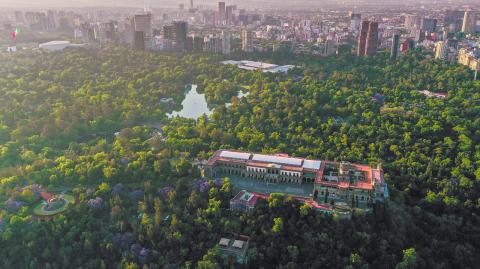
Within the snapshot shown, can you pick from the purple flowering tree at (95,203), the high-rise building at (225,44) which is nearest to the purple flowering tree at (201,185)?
the purple flowering tree at (95,203)

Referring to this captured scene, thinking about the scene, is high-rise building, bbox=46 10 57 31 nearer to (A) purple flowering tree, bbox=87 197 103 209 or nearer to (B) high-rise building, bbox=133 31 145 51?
(B) high-rise building, bbox=133 31 145 51

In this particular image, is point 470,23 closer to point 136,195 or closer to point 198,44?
point 198,44

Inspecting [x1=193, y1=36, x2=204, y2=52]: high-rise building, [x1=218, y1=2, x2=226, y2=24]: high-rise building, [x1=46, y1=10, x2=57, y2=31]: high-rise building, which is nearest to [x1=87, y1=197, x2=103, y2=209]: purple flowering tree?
[x1=193, y1=36, x2=204, y2=52]: high-rise building

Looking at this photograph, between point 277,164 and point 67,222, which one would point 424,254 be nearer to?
point 277,164

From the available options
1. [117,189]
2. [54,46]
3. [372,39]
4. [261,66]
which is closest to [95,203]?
[117,189]

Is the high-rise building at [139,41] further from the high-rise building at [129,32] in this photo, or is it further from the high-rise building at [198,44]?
the high-rise building at [198,44]

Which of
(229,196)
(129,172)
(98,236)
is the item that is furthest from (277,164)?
(98,236)
